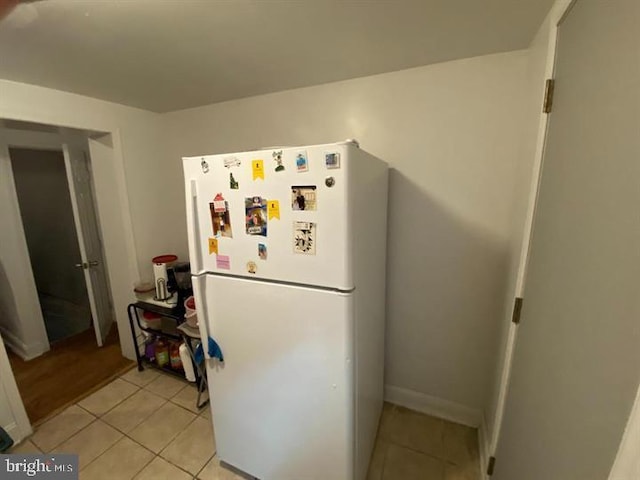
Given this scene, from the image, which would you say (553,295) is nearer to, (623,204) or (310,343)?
(623,204)

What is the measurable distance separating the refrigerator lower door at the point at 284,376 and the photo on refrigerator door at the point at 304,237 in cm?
16

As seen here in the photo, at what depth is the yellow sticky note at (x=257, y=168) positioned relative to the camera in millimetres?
1018

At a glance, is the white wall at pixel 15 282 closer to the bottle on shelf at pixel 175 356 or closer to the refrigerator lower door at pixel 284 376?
the bottle on shelf at pixel 175 356

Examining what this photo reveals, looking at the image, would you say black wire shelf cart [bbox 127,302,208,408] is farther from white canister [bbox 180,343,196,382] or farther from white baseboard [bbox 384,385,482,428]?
white baseboard [bbox 384,385,482,428]

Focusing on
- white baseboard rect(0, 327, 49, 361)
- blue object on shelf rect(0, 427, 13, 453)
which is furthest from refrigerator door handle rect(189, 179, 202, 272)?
white baseboard rect(0, 327, 49, 361)

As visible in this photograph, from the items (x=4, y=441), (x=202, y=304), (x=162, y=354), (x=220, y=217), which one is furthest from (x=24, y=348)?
(x=220, y=217)

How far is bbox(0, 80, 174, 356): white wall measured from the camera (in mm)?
1950

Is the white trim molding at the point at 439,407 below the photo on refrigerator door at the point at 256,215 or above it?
below

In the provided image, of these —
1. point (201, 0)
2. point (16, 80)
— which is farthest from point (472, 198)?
point (16, 80)

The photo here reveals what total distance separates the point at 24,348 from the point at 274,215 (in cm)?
302

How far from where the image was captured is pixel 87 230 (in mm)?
2436

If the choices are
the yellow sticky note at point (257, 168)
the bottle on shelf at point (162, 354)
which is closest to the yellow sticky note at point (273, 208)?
the yellow sticky note at point (257, 168)

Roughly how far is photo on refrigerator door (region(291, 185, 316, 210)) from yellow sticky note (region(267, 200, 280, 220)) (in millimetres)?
64

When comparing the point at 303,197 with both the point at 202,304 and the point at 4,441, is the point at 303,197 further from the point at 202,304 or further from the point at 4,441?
the point at 4,441
